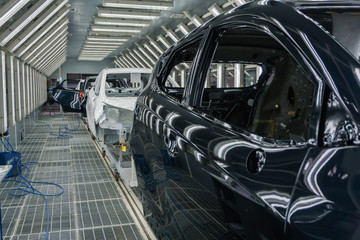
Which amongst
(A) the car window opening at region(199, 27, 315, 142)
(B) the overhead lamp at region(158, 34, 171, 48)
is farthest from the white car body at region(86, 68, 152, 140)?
(B) the overhead lamp at region(158, 34, 171, 48)

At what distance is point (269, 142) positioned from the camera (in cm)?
108

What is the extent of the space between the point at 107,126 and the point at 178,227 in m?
4.88

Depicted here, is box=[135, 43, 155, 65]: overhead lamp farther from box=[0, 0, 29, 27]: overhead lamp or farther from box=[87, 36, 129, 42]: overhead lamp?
box=[0, 0, 29, 27]: overhead lamp

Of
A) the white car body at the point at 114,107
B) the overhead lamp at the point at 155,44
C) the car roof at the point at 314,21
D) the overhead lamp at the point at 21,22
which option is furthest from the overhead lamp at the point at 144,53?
the car roof at the point at 314,21

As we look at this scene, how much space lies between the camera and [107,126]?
21.0ft

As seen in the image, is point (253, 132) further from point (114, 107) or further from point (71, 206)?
point (114, 107)

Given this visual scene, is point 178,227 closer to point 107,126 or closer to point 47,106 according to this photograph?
point 107,126

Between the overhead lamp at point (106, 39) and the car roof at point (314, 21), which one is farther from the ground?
the overhead lamp at point (106, 39)

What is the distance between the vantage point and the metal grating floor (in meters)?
3.52

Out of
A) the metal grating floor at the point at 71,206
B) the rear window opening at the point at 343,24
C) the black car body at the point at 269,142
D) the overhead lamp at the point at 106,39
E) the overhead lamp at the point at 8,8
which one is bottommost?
the metal grating floor at the point at 71,206

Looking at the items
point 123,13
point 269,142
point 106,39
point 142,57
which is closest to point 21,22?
point 123,13

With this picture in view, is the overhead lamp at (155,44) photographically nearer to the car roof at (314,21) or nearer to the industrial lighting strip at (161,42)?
the industrial lighting strip at (161,42)

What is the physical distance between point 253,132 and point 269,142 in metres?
0.11

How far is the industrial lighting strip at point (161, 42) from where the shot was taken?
10.7 metres
